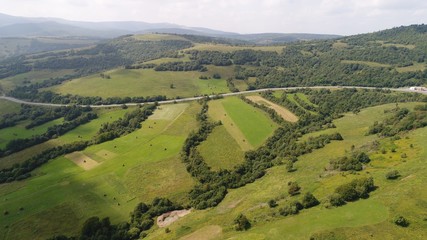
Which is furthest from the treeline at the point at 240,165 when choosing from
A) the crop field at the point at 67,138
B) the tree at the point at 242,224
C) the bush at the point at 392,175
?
the crop field at the point at 67,138

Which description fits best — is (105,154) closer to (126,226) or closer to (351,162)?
(126,226)

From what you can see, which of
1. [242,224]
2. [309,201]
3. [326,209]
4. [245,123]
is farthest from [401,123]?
[242,224]

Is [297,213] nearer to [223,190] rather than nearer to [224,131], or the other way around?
[223,190]

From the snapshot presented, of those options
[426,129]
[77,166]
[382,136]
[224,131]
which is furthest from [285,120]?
[77,166]

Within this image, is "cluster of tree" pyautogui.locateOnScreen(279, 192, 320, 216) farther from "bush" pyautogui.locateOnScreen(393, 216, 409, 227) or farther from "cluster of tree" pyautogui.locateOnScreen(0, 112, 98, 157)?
"cluster of tree" pyautogui.locateOnScreen(0, 112, 98, 157)

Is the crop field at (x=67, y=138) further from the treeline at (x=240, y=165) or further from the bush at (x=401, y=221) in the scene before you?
the bush at (x=401, y=221)

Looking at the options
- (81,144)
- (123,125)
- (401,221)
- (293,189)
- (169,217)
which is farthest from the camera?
(123,125)
